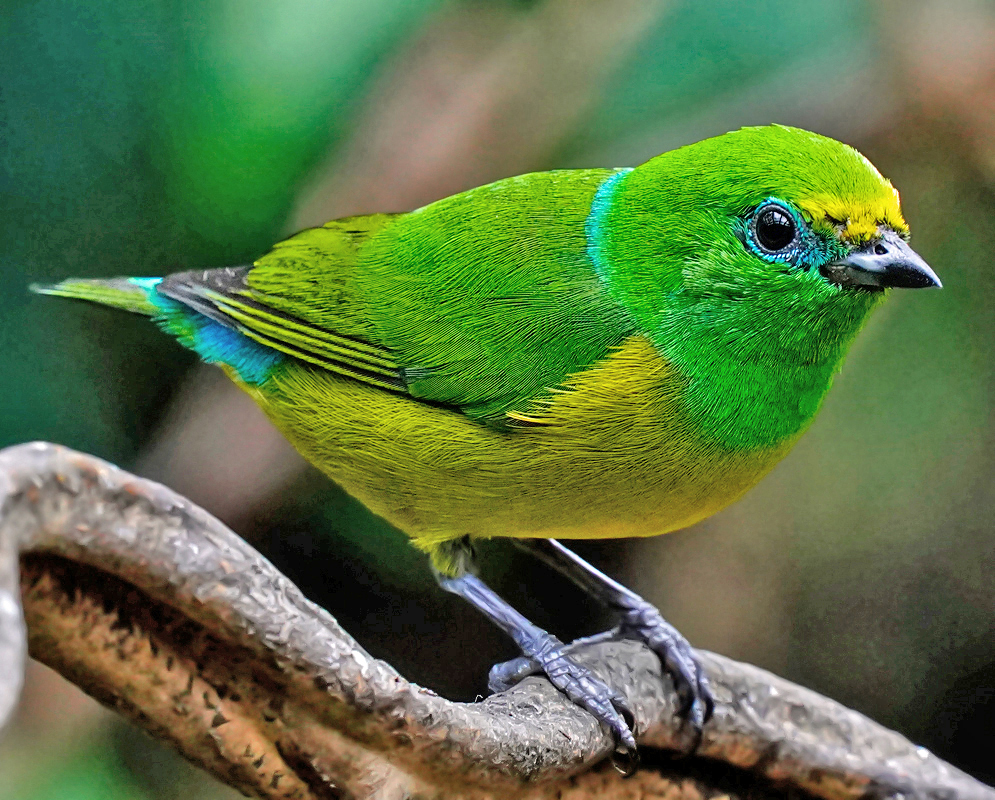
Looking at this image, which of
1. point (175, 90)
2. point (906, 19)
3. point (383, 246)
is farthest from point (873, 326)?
point (175, 90)

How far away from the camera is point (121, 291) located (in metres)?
2.53

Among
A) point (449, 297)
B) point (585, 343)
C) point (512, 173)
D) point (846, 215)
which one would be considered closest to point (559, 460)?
point (585, 343)

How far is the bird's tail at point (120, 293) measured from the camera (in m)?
2.51

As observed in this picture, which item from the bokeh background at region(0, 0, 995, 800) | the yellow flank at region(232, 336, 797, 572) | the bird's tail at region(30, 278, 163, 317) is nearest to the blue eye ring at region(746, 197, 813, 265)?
the yellow flank at region(232, 336, 797, 572)

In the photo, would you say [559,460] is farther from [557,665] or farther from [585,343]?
[557,665]

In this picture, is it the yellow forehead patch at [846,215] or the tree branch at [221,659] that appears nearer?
the tree branch at [221,659]

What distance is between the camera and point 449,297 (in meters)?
2.16

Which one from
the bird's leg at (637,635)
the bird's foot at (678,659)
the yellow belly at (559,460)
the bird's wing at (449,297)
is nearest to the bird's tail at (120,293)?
the bird's wing at (449,297)

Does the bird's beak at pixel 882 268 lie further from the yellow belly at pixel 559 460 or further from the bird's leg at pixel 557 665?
the bird's leg at pixel 557 665

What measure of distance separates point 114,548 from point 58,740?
1.73m

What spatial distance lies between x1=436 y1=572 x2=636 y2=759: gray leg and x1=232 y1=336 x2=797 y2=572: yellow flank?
225 mm

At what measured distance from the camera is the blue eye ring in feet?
6.04

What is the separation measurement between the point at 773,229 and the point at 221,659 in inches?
45.6

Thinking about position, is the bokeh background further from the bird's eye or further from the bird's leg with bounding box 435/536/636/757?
the bird's eye
